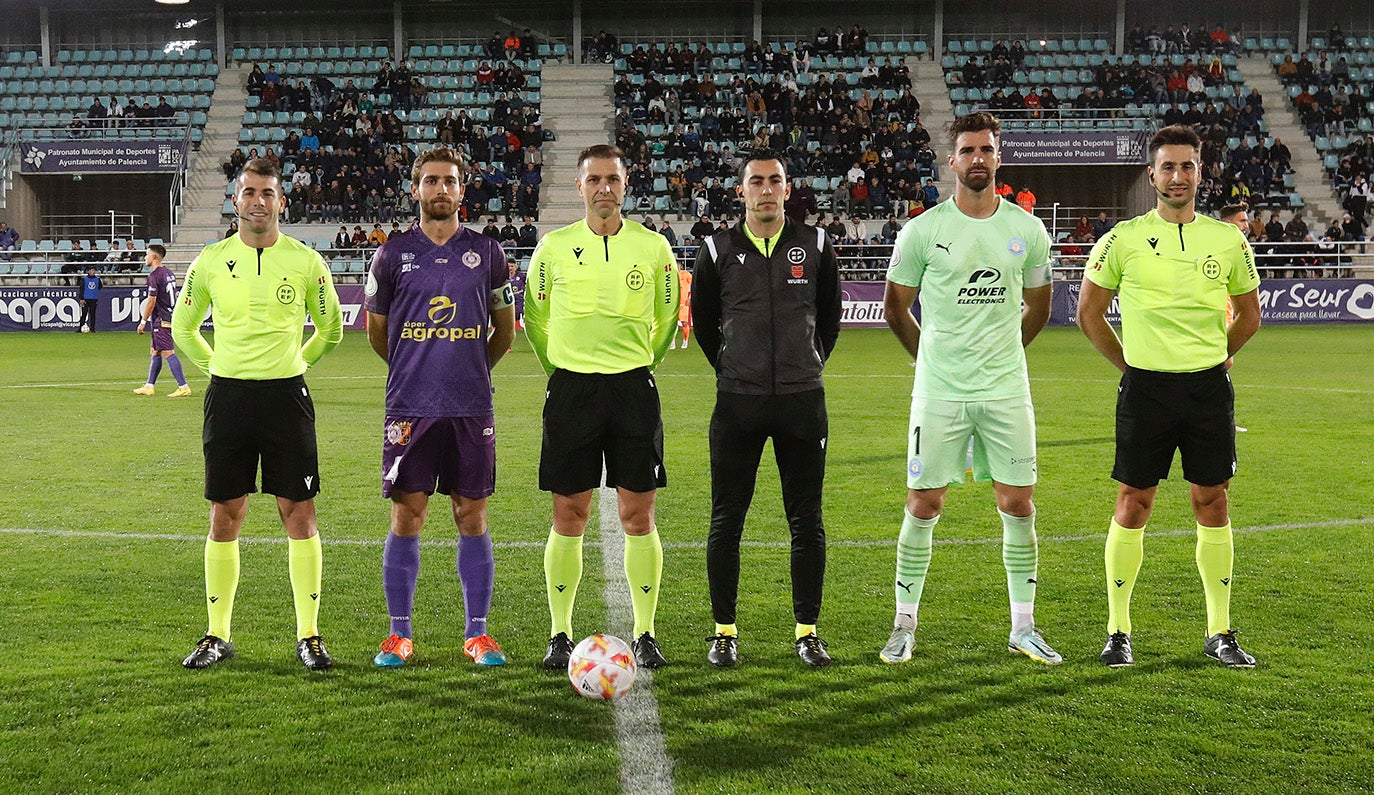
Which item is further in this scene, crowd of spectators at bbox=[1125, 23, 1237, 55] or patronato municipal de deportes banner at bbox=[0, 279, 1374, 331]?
crowd of spectators at bbox=[1125, 23, 1237, 55]

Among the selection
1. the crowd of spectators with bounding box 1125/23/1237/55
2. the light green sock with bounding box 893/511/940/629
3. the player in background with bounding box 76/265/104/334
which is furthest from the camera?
the crowd of spectators with bounding box 1125/23/1237/55

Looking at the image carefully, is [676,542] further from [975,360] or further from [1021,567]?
[975,360]

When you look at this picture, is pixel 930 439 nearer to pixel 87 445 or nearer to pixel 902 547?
pixel 902 547

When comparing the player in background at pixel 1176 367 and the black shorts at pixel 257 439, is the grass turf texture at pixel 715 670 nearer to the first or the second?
the player in background at pixel 1176 367

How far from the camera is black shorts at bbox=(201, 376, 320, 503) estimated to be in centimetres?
501

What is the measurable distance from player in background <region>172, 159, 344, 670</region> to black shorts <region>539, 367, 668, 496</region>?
98 cm

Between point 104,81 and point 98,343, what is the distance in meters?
17.9

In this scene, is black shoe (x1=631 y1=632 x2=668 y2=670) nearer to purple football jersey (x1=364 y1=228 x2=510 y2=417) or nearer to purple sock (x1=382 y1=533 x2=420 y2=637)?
purple sock (x1=382 y1=533 x2=420 y2=637)

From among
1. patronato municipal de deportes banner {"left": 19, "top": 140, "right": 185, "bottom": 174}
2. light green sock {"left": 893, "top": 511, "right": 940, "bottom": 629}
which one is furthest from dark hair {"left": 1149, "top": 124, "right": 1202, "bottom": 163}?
patronato municipal de deportes banner {"left": 19, "top": 140, "right": 185, "bottom": 174}

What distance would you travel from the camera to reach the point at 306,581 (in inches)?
201

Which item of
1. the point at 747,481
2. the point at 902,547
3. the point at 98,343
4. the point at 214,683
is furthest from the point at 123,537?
the point at 98,343

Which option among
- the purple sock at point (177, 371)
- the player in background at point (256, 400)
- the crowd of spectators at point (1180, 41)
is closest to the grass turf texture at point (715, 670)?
the player in background at point (256, 400)

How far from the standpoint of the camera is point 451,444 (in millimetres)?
5074

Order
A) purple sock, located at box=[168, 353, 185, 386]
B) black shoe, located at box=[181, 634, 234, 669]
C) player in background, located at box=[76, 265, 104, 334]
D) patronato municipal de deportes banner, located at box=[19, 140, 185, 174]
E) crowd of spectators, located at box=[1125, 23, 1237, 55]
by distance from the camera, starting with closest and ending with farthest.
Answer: black shoe, located at box=[181, 634, 234, 669] < purple sock, located at box=[168, 353, 185, 386] < player in background, located at box=[76, 265, 104, 334] < patronato municipal de deportes banner, located at box=[19, 140, 185, 174] < crowd of spectators, located at box=[1125, 23, 1237, 55]
